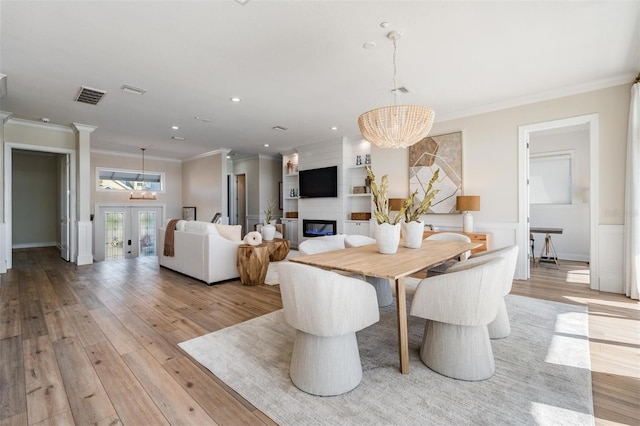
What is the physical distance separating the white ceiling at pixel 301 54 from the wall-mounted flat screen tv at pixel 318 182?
208 centimetres

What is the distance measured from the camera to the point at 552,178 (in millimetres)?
6109

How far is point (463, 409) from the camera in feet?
5.25

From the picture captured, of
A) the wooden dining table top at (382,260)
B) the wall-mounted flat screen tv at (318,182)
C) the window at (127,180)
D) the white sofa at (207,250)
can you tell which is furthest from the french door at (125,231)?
the wooden dining table top at (382,260)

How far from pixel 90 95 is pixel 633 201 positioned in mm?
7071

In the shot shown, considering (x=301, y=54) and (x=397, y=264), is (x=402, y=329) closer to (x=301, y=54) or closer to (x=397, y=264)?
(x=397, y=264)

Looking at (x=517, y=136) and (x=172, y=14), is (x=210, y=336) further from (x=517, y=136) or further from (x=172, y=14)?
(x=517, y=136)

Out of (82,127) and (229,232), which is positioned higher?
(82,127)

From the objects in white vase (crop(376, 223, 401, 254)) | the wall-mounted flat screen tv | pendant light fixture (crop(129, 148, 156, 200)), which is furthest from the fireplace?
pendant light fixture (crop(129, 148, 156, 200))

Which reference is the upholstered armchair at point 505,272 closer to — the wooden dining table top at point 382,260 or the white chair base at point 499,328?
the white chair base at point 499,328

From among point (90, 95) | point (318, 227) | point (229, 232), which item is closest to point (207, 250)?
point (229, 232)

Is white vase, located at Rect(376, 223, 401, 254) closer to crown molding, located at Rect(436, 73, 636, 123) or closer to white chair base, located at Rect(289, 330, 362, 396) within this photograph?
white chair base, located at Rect(289, 330, 362, 396)

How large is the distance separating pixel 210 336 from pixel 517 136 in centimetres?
492

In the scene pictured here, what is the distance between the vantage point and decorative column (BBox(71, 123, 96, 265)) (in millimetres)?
5648

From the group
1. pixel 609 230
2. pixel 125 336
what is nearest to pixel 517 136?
pixel 609 230
